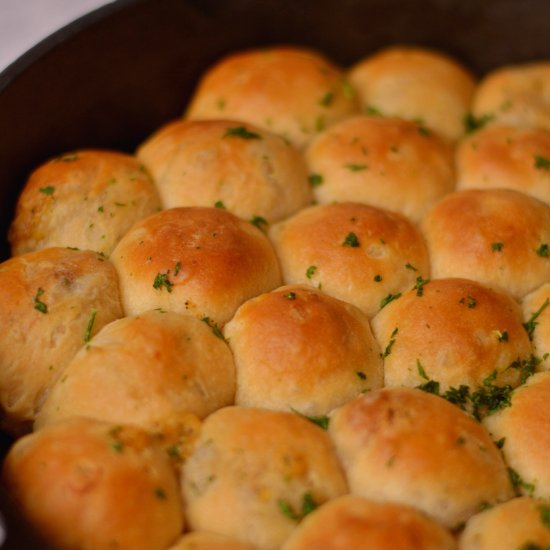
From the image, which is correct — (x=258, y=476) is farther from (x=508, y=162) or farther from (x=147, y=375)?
(x=508, y=162)

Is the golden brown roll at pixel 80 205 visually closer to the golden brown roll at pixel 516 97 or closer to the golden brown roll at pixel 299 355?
the golden brown roll at pixel 299 355

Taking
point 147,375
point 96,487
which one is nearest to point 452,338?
point 147,375

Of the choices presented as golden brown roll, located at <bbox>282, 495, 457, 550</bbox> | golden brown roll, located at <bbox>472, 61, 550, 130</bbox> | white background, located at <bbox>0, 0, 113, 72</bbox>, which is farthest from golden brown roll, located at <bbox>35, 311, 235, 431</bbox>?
white background, located at <bbox>0, 0, 113, 72</bbox>

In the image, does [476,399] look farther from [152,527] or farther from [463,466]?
[152,527]

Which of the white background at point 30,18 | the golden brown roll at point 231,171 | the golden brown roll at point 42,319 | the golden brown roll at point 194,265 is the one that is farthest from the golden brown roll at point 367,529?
the white background at point 30,18

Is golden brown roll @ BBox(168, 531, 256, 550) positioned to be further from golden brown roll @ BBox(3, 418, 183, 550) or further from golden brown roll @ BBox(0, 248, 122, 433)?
golden brown roll @ BBox(0, 248, 122, 433)
